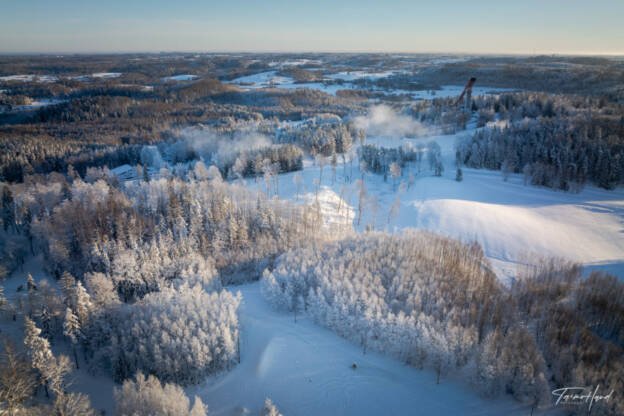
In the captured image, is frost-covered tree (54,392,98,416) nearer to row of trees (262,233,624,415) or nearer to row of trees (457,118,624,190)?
row of trees (262,233,624,415)

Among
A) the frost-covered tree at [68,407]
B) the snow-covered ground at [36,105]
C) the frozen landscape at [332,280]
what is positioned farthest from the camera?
the snow-covered ground at [36,105]

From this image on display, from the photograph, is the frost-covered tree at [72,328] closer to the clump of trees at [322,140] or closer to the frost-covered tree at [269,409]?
the frost-covered tree at [269,409]

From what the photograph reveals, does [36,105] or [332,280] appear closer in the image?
[332,280]

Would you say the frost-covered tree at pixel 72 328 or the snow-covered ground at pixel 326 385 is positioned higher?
the frost-covered tree at pixel 72 328

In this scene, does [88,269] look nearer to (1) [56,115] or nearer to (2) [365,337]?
(2) [365,337]

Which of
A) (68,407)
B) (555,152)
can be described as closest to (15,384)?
(68,407)

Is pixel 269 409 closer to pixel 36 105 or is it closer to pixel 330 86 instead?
pixel 36 105

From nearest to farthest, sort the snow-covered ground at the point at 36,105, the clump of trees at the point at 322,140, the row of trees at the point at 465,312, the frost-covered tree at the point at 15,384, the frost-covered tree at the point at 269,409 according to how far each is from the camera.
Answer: the frost-covered tree at the point at 269,409, the frost-covered tree at the point at 15,384, the row of trees at the point at 465,312, the clump of trees at the point at 322,140, the snow-covered ground at the point at 36,105

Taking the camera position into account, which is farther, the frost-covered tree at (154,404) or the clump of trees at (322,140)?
the clump of trees at (322,140)

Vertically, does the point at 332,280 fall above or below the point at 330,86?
below

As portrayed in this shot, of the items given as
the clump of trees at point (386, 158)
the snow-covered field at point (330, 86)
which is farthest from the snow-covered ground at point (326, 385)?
the snow-covered field at point (330, 86)
